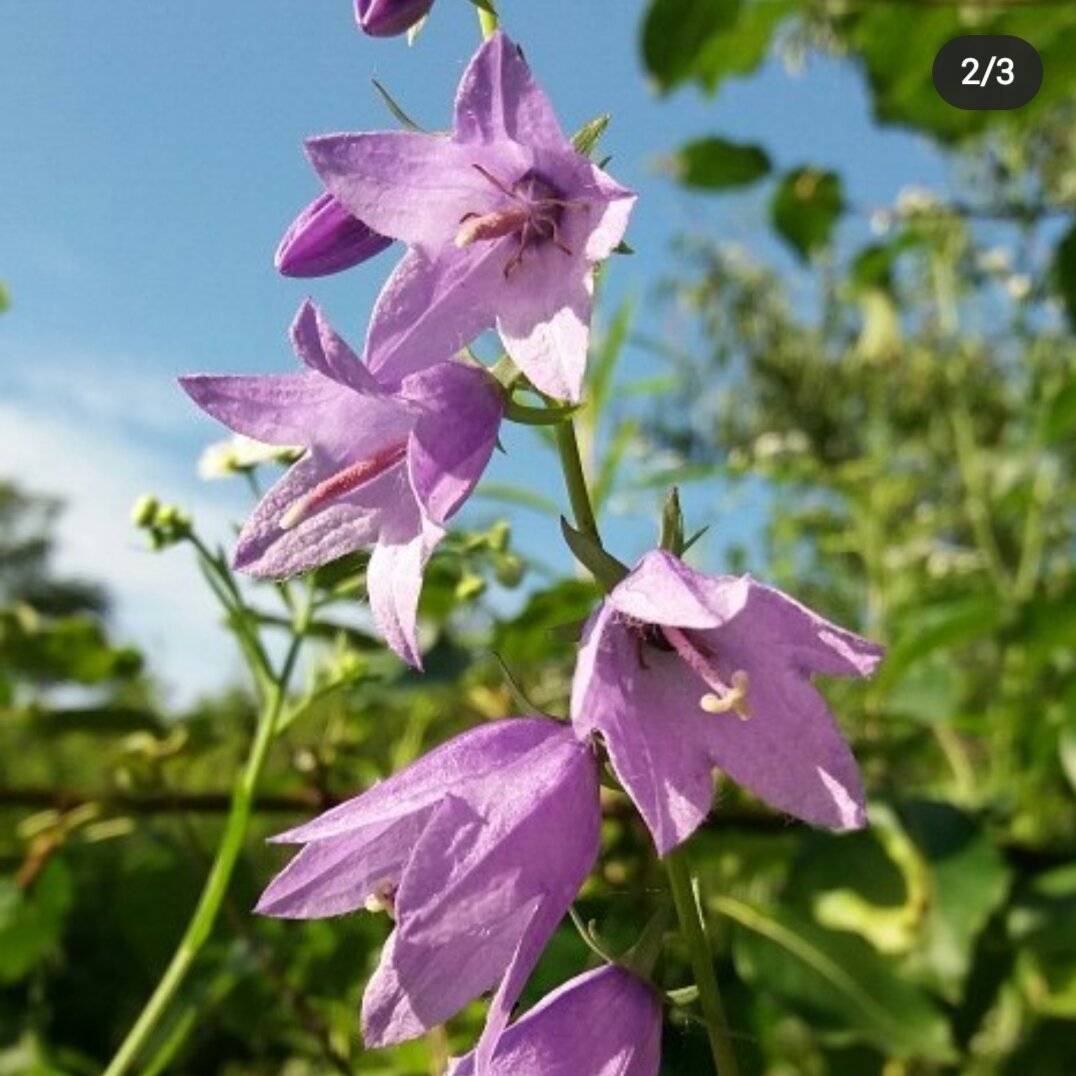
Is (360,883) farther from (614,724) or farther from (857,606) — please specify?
(857,606)

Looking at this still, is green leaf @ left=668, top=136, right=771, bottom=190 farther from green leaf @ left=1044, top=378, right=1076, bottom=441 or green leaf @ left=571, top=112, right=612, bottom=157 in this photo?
green leaf @ left=571, top=112, right=612, bottom=157

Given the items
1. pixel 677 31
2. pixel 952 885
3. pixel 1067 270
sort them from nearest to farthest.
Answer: pixel 952 885 → pixel 1067 270 → pixel 677 31

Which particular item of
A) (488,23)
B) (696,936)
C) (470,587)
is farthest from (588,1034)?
(470,587)

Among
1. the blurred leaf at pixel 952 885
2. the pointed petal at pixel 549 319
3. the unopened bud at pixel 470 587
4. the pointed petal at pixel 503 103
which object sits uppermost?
the pointed petal at pixel 503 103

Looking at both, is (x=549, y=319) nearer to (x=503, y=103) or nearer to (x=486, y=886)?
(x=503, y=103)

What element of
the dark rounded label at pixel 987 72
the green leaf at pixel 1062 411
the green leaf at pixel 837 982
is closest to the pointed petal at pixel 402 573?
the green leaf at pixel 837 982

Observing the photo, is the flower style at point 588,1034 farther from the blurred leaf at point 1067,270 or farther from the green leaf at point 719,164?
the green leaf at point 719,164

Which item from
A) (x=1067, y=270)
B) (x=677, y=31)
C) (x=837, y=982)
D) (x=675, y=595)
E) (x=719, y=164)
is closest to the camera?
(x=675, y=595)
